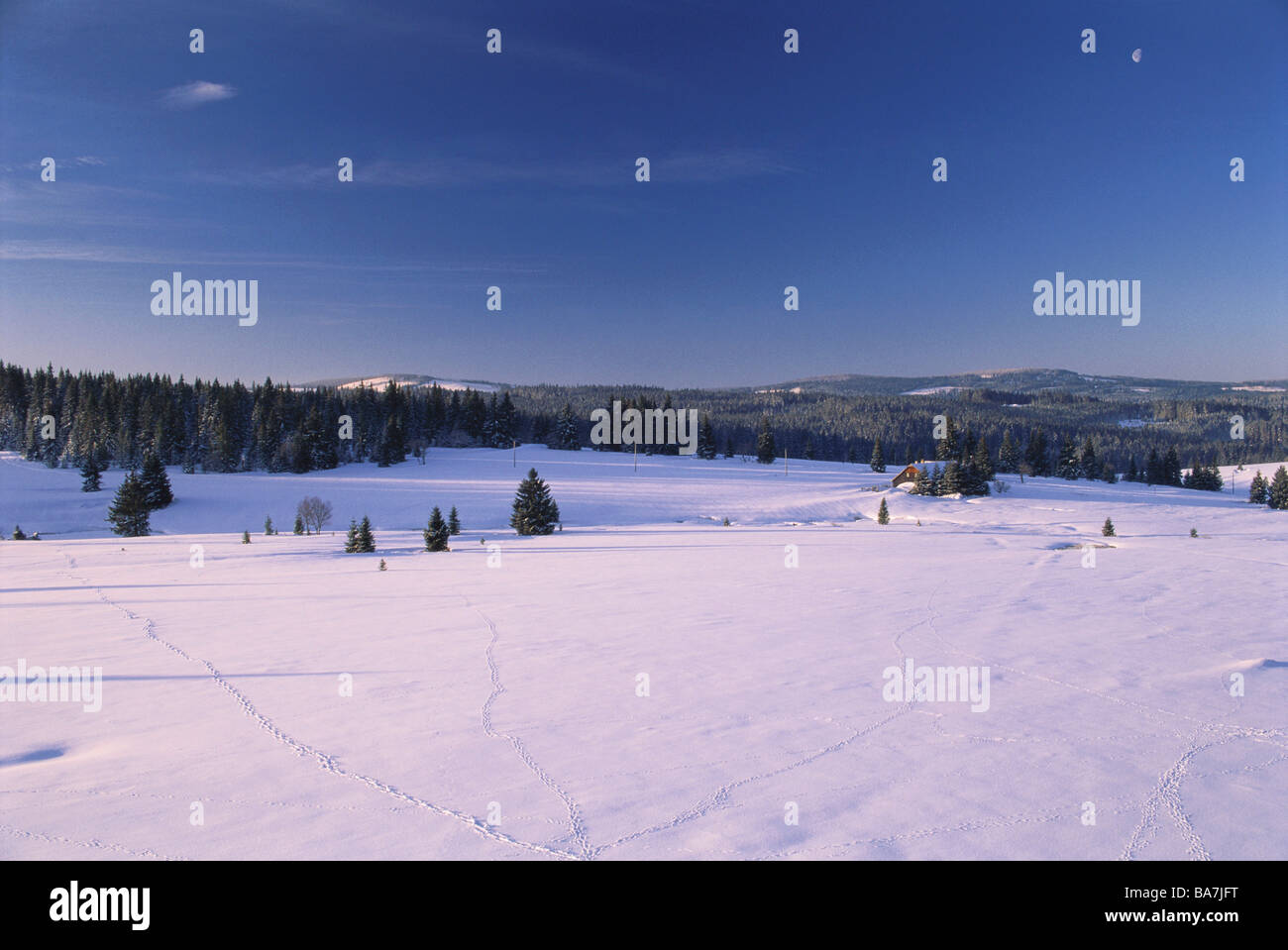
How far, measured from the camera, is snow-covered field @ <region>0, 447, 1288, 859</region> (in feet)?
14.6

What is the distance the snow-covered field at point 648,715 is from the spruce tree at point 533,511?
14.7 metres

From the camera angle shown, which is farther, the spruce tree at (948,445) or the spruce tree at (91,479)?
the spruce tree at (948,445)

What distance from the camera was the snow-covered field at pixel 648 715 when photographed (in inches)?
176

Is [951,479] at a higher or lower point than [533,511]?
higher

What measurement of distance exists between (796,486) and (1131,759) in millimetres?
55656

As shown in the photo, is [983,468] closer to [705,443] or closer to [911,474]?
[911,474]

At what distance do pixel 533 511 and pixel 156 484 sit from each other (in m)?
35.3

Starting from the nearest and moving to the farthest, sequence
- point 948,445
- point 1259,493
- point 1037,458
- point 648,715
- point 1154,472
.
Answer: point 648,715, point 1259,493, point 948,445, point 1154,472, point 1037,458

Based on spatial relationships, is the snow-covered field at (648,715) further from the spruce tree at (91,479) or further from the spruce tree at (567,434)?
the spruce tree at (567,434)

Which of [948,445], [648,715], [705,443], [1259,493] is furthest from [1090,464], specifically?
[648,715]

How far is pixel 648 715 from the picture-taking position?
6855 millimetres

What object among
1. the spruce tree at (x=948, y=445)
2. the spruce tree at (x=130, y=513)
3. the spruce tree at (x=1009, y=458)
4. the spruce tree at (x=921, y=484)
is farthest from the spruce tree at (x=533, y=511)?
the spruce tree at (x=1009, y=458)

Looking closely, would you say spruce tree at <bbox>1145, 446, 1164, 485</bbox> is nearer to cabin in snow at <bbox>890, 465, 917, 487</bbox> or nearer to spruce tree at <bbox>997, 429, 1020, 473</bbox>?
spruce tree at <bbox>997, 429, 1020, 473</bbox>
